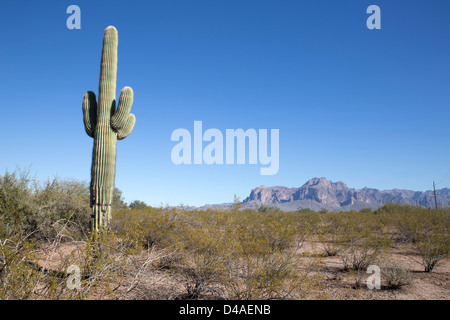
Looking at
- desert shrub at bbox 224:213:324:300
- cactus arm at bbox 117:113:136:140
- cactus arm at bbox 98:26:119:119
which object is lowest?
desert shrub at bbox 224:213:324:300

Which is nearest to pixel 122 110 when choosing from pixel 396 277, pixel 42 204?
pixel 42 204

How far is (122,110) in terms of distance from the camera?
8500 millimetres

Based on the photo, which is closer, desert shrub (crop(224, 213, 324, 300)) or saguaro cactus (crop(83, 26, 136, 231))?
desert shrub (crop(224, 213, 324, 300))

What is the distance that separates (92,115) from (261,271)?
6.92 m

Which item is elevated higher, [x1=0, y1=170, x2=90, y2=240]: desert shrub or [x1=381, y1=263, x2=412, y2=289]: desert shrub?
[x1=0, y1=170, x2=90, y2=240]: desert shrub

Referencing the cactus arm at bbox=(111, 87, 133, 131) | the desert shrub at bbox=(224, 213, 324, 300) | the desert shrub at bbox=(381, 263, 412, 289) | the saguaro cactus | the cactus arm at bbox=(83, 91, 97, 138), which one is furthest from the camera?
the cactus arm at bbox=(83, 91, 97, 138)

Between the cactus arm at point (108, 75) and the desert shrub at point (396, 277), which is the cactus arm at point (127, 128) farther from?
the desert shrub at point (396, 277)

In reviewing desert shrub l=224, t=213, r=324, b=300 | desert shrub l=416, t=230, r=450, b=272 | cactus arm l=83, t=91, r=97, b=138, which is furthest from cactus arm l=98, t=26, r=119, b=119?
desert shrub l=416, t=230, r=450, b=272

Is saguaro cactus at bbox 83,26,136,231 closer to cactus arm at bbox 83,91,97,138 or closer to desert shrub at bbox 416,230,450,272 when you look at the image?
cactus arm at bbox 83,91,97,138

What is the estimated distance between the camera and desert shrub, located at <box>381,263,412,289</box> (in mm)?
7039

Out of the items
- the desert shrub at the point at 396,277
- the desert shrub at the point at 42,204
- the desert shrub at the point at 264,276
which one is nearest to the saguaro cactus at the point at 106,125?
the desert shrub at the point at 42,204

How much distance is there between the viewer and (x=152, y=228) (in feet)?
29.0
